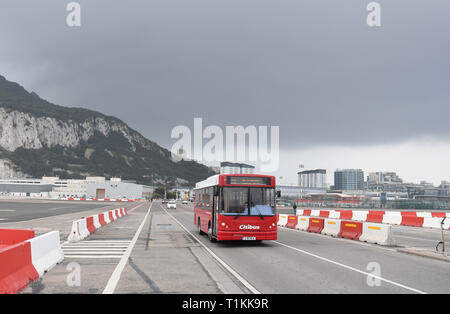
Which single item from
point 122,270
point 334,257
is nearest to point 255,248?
point 334,257

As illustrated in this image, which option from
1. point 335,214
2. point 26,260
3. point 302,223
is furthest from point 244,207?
point 335,214

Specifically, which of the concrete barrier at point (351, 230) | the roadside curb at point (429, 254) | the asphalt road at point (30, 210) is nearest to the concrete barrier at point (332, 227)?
the concrete barrier at point (351, 230)

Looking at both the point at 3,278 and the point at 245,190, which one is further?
the point at 245,190

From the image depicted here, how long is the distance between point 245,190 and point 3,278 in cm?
992

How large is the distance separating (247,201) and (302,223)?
38.1 feet

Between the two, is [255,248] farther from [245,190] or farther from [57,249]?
[57,249]

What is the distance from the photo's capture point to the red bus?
15.8m

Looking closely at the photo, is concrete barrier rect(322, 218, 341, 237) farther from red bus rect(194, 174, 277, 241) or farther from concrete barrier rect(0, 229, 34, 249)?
concrete barrier rect(0, 229, 34, 249)

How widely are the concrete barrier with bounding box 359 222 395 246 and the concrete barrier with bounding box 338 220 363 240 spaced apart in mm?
396

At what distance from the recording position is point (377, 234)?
59.2ft

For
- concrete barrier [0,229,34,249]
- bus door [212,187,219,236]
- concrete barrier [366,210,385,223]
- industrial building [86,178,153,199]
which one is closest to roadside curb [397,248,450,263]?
bus door [212,187,219,236]
